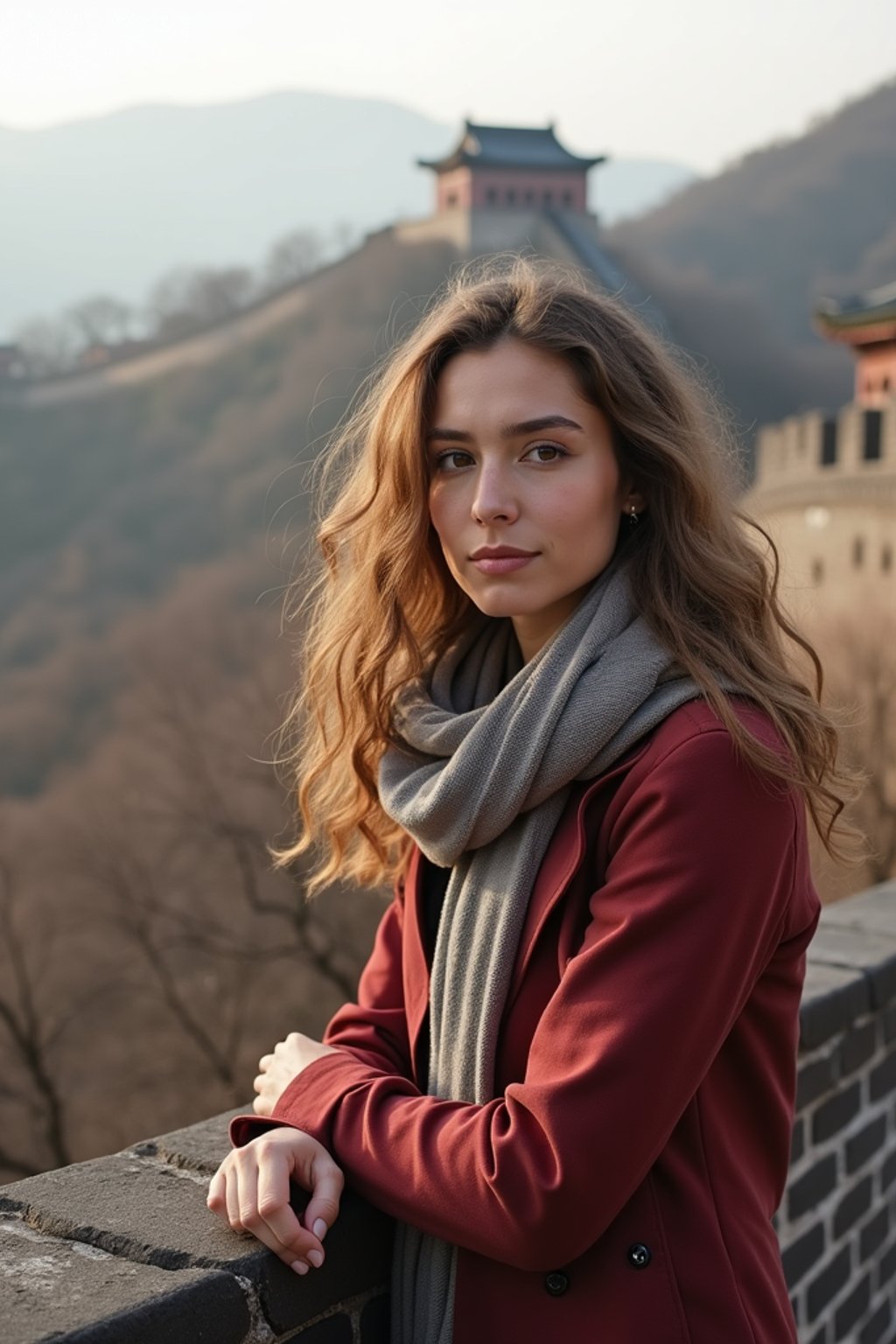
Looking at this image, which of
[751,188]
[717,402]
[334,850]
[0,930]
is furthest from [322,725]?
[751,188]

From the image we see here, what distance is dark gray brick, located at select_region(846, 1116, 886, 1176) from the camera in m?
2.49

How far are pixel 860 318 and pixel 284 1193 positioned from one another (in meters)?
18.5

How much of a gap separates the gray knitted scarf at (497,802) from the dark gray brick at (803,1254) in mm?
1089

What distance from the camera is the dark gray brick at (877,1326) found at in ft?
8.36

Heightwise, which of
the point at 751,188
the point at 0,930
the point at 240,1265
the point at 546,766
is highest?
the point at 751,188

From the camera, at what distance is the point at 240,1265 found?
→ 4.13 ft

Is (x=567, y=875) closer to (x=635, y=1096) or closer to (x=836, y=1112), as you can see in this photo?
(x=635, y=1096)

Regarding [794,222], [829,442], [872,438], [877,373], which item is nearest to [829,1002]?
[872,438]

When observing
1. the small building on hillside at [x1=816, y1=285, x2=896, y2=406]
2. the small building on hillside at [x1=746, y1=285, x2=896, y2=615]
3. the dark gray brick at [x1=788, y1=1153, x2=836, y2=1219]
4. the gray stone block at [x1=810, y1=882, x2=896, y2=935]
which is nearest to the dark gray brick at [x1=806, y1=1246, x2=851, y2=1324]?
the dark gray brick at [x1=788, y1=1153, x2=836, y2=1219]

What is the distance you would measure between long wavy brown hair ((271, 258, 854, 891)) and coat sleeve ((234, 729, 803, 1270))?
64 millimetres

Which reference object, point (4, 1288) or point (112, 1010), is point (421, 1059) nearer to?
point (4, 1288)

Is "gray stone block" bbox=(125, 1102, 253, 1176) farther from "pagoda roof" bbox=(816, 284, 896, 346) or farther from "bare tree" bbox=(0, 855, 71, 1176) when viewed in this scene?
"pagoda roof" bbox=(816, 284, 896, 346)

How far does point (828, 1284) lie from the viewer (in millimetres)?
2416

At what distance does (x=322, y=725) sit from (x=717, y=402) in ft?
1.89
